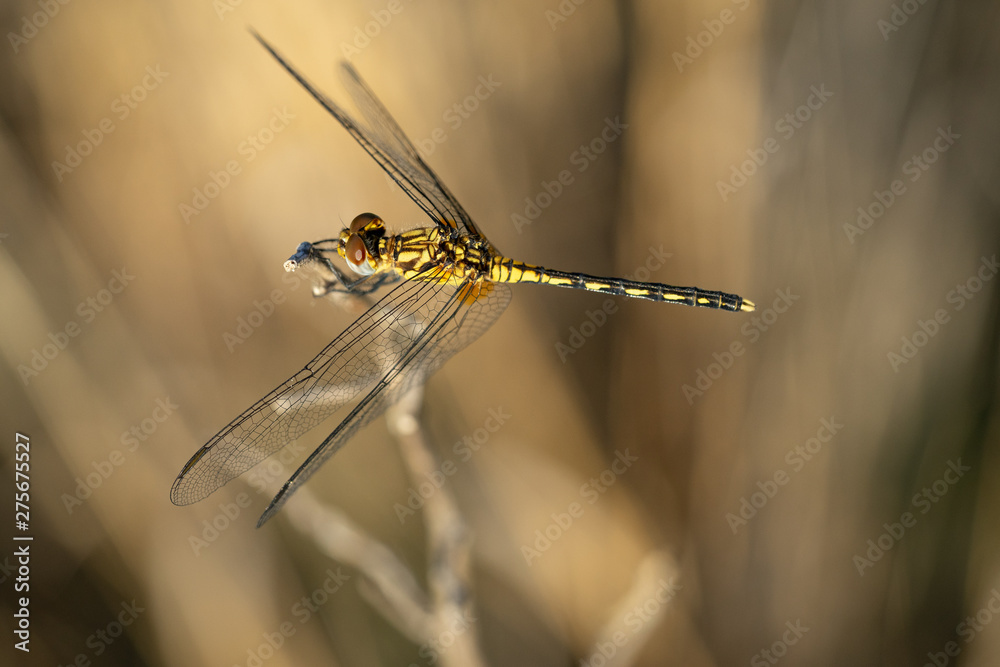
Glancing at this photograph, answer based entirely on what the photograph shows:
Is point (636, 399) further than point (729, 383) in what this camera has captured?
Yes

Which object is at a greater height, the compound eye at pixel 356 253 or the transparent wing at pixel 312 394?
the compound eye at pixel 356 253

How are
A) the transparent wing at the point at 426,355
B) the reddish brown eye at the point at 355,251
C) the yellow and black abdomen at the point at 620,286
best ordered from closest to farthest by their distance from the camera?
the transparent wing at the point at 426,355, the reddish brown eye at the point at 355,251, the yellow and black abdomen at the point at 620,286

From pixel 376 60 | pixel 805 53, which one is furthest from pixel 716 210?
pixel 376 60

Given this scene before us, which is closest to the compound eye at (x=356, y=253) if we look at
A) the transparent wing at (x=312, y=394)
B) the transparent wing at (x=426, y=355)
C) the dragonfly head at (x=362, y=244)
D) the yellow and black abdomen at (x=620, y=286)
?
the dragonfly head at (x=362, y=244)

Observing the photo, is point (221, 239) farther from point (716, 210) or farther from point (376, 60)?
point (716, 210)

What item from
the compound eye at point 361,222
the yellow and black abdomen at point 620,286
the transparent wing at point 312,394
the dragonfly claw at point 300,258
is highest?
the compound eye at point 361,222

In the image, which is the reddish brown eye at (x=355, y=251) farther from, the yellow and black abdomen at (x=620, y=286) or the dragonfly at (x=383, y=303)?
the yellow and black abdomen at (x=620, y=286)

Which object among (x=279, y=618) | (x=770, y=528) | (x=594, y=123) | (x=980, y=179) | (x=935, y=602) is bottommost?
(x=935, y=602)

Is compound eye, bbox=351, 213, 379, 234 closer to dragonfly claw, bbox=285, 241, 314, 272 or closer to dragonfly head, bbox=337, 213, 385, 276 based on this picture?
dragonfly head, bbox=337, 213, 385, 276
